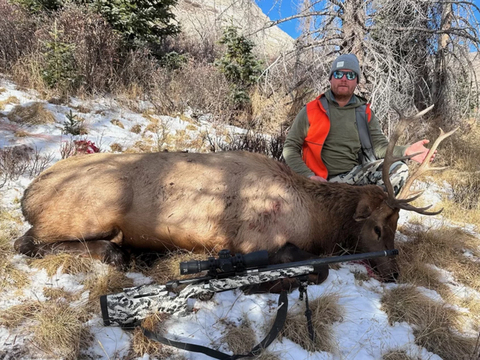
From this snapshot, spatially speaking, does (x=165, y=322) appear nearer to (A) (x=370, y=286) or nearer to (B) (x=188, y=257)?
(B) (x=188, y=257)

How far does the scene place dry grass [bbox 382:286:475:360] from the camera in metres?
2.37

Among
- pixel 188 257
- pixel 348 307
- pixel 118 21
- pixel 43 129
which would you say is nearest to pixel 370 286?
pixel 348 307

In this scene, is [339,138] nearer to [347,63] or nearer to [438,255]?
[347,63]

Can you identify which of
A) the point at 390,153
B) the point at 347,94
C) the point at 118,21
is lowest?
the point at 390,153

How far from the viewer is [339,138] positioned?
4199 mm

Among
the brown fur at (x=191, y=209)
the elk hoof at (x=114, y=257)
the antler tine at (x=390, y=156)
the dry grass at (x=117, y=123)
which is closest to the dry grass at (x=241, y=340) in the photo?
the brown fur at (x=191, y=209)

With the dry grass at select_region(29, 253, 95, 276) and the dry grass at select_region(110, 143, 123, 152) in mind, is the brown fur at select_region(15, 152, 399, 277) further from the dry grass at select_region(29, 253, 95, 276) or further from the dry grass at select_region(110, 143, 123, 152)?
the dry grass at select_region(110, 143, 123, 152)

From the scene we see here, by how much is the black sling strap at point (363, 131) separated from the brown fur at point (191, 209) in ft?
3.82

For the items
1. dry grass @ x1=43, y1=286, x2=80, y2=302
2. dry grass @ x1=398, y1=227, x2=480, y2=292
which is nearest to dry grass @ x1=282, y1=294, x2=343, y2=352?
dry grass @ x1=398, y1=227, x2=480, y2=292

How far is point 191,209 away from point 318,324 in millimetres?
1418

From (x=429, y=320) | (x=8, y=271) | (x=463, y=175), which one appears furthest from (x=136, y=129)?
(x=463, y=175)

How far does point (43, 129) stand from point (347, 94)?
462 cm

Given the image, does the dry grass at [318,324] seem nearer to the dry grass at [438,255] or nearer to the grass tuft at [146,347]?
the grass tuft at [146,347]

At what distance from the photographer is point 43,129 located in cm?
520
